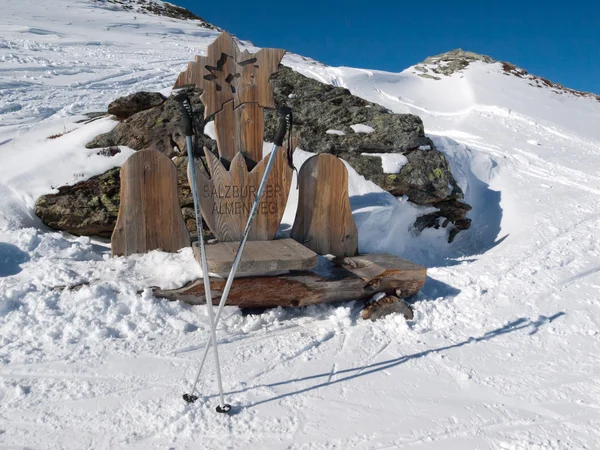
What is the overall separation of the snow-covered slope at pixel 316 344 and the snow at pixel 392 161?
0.42 meters

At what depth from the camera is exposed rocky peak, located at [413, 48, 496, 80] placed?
22.3 meters

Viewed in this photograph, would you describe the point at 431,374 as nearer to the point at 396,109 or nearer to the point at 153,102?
the point at 153,102

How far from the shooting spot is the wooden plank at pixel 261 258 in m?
3.55

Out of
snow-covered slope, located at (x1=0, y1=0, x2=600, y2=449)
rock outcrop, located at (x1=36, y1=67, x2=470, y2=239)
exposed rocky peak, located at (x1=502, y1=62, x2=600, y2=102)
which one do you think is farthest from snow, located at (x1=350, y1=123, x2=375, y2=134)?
exposed rocky peak, located at (x1=502, y1=62, x2=600, y2=102)

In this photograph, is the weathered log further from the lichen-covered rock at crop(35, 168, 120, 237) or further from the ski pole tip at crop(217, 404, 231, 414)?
the lichen-covered rock at crop(35, 168, 120, 237)

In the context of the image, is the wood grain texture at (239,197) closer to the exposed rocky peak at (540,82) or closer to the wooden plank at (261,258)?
the wooden plank at (261,258)

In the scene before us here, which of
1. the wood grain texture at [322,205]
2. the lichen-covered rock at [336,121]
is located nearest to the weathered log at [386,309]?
the wood grain texture at [322,205]

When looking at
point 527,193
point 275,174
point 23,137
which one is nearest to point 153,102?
point 23,137

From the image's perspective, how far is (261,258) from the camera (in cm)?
366

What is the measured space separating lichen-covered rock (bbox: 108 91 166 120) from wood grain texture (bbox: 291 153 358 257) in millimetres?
3255

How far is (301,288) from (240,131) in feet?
5.46

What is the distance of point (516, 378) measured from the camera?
321 cm

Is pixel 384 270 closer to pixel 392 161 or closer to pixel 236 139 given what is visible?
pixel 236 139

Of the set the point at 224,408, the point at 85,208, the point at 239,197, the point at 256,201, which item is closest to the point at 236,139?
the point at 239,197
